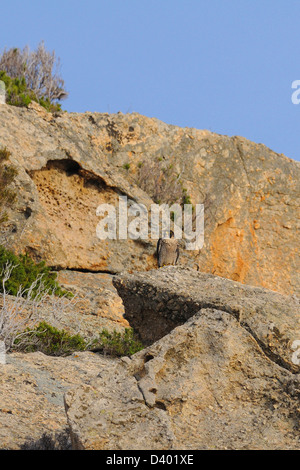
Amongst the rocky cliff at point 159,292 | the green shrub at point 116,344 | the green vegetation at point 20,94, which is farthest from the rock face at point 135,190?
the green shrub at point 116,344

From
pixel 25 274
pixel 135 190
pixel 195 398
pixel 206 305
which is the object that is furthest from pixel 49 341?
pixel 135 190

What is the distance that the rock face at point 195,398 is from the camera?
3.65 meters

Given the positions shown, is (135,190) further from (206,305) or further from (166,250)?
Answer: (206,305)

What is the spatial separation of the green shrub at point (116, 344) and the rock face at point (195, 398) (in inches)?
145

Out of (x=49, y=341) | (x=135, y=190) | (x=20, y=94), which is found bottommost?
(x=49, y=341)

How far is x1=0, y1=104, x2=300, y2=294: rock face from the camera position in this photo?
1310 cm

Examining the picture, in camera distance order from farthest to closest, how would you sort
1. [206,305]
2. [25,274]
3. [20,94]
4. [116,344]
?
[20,94], [25,274], [116,344], [206,305]

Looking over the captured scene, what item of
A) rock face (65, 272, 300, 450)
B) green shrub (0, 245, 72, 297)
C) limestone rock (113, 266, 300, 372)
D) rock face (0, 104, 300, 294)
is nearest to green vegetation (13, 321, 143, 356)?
limestone rock (113, 266, 300, 372)

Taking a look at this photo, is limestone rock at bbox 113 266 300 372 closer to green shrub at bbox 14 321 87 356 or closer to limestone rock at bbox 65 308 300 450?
limestone rock at bbox 65 308 300 450

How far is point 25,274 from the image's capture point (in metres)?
10.6

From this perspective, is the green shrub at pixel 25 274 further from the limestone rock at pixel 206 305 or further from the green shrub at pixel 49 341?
the limestone rock at pixel 206 305

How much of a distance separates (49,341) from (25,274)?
2937 millimetres

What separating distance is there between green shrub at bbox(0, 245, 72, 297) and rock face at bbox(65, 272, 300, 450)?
5.75 meters
